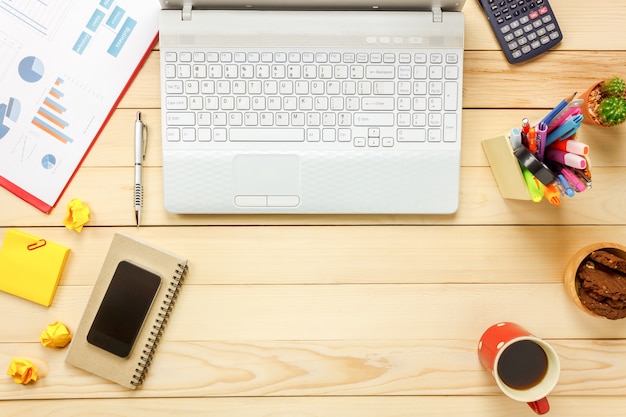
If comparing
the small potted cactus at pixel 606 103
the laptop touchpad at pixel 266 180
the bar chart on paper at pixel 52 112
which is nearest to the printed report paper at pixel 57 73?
the bar chart on paper at pixel 52 112

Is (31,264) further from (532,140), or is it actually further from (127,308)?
(532,140)

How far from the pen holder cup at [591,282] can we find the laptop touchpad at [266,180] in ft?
1.41

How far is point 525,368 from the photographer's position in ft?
2.58

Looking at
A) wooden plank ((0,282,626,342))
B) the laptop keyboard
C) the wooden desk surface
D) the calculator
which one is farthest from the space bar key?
the calculator

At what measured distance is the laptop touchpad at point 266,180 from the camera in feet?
2.63

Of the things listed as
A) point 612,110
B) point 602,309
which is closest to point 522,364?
point 602,309

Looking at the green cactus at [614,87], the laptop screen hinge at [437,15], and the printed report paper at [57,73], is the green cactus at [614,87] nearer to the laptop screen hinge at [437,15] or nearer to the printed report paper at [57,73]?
the laptop screen hinge at [437,15]

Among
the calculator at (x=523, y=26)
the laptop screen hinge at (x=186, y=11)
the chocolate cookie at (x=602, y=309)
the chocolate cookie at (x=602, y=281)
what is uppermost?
the laptop screen hinge at (x=186, y=11)

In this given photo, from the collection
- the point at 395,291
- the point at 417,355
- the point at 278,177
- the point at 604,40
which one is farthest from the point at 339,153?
the point at 604,40

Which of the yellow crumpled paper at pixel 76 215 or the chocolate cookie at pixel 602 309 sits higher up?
the yellow crumpled paper at pixel 76 215

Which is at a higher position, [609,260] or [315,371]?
[609,260]

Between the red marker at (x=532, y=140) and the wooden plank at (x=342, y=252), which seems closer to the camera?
the red marker at (x=532, y=140)

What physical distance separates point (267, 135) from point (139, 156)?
0.65 feet

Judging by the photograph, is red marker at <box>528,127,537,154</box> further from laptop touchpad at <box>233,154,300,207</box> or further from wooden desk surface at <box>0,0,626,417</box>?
laptop touchpad at <box>233,154,300,207</box>
